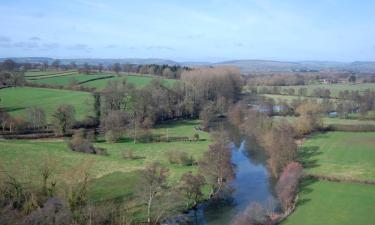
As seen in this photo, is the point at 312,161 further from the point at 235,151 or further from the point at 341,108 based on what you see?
the point at 341,108

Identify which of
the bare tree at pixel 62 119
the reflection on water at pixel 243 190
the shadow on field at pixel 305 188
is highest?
the bare tree at pixel 62 119

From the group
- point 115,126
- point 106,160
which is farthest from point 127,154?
point 115,126

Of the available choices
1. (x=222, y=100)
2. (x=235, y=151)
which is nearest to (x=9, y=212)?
(x=235, y=151)

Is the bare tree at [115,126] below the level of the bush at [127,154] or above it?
above

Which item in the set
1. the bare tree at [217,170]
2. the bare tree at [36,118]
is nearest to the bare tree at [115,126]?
the bare tree at [36,118]

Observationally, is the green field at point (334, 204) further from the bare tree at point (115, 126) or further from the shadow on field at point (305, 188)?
the bare tree at point (115, 126)

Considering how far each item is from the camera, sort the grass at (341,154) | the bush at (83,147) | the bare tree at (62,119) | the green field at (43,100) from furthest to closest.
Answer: the green field at (43,100), the bare tree at (62,119), the bush at (83,147), the grass at (341,154)

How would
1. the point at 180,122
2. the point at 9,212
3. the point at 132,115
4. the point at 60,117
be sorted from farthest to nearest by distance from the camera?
the point at 180,122 → the point at 132,115 → the point at 60,117 → the point at 9,212

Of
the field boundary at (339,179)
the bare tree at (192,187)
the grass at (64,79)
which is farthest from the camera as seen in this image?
the grass at (64,79)

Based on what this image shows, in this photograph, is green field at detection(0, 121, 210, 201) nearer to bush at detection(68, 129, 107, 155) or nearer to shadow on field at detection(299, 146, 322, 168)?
bush at detection(68, 129, 107, 155)
